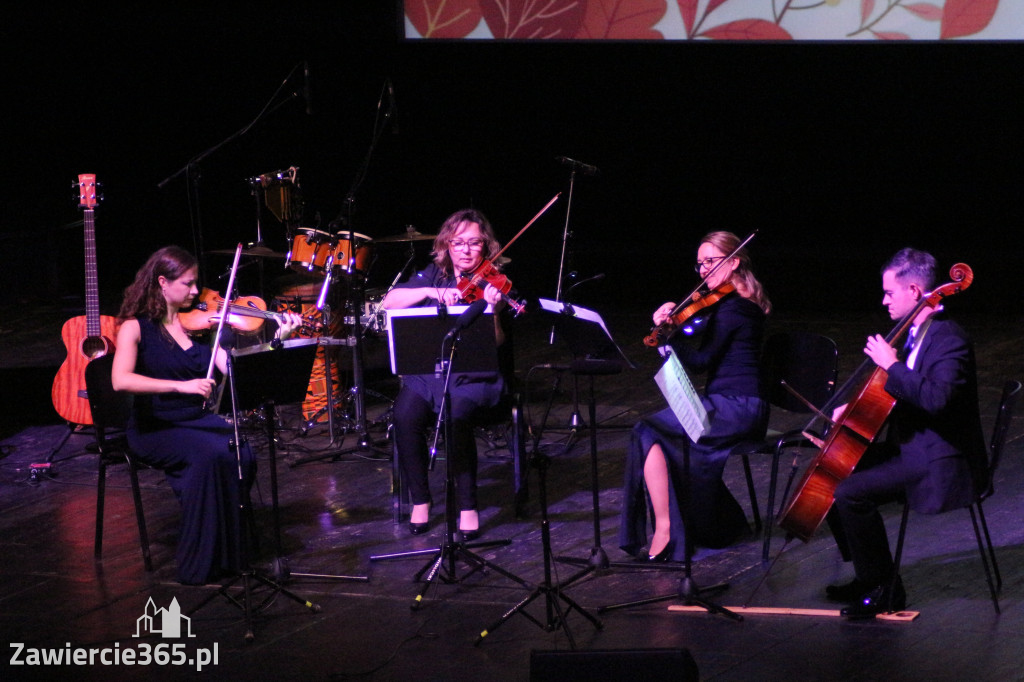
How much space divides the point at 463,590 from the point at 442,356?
0.88 metres

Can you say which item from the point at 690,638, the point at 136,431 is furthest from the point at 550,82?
the point at 690,638

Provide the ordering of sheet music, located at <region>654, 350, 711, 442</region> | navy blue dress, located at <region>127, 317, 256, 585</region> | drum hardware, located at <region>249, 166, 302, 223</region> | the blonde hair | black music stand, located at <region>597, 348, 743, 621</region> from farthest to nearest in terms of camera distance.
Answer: drum hardware, located at <region>249, 166, 302, 223</region> < the blonde hair < navy blue dress, located at <region>127, 317, 256, 585</region> < sheet music, located at <region>654, 350, 711, 442</region> < black music stand, located at <region>597, 348, 743, 621</region>

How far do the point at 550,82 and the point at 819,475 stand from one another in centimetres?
706

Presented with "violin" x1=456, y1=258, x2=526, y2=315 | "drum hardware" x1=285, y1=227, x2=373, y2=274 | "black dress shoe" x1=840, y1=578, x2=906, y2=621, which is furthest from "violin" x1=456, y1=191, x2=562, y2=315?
"black dress shoe" x1=840, y1=578, x2=906, y2=621

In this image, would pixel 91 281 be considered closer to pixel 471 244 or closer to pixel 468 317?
pixel 471 244

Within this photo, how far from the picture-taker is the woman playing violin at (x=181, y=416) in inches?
185

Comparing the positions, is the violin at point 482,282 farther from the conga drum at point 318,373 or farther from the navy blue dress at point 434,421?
the conga drum at point 318,373

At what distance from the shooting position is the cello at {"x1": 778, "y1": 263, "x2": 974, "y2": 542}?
13.3 feet

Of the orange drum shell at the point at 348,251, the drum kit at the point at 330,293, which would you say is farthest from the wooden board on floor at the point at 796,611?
the orange drum shell at the point at 348,251

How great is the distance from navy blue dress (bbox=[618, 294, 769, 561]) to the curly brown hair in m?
1.95

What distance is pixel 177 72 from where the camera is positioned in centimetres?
1024

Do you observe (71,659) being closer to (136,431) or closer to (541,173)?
(136,431)

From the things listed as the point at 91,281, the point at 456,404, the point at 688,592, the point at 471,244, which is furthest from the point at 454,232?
the point at 688,592

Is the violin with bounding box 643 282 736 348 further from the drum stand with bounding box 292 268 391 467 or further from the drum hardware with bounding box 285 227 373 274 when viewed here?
the drum hardware with bounding box 285 227 373 274
